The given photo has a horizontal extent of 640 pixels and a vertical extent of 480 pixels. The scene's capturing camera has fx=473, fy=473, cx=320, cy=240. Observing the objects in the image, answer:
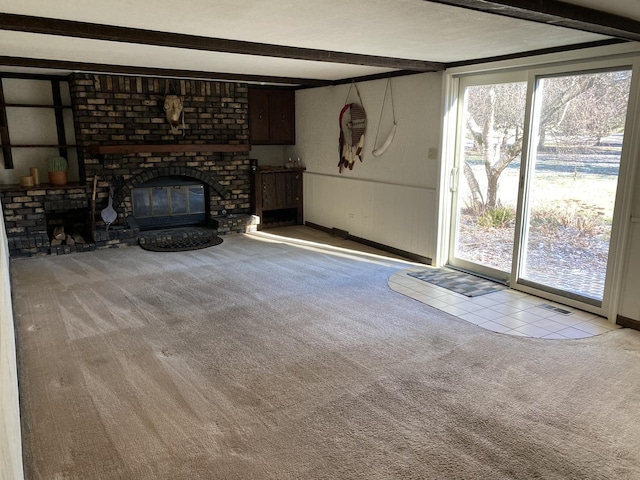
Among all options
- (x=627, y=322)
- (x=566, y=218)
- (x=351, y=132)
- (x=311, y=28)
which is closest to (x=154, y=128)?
(x=351, y=132)

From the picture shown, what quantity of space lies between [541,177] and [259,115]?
448 centimetres

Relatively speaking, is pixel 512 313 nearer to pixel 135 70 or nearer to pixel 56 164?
pixel 135 70

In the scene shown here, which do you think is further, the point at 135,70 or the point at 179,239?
the point at 179,239

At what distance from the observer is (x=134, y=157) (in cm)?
633

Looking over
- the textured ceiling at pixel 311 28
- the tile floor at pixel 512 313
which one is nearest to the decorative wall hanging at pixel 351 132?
the textured ceiling at pixel 311 28

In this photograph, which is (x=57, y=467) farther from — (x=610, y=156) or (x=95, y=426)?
(x=610, y=156)

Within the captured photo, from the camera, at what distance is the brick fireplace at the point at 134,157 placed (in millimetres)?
5793

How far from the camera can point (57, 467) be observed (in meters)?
2.14

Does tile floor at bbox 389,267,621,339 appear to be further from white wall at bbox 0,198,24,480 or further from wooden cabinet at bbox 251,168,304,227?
wooden cabinet at bbox 251,168,304,227

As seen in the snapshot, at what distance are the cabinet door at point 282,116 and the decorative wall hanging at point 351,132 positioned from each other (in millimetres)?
1332

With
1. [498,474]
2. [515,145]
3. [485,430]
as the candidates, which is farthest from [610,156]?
[498,474]

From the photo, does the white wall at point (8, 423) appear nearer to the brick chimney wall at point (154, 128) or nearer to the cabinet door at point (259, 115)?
the brick chimney wall at point (154, 128)

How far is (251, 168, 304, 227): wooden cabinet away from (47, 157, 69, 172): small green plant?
252cm

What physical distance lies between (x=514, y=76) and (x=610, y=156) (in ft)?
3.81
